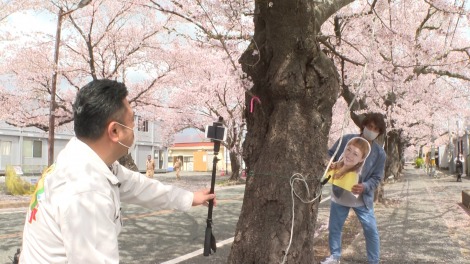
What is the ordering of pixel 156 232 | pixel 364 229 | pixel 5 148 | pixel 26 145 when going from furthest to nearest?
pixel 26 145
pixel 5 148
pixel 156 232
pixel 364 229

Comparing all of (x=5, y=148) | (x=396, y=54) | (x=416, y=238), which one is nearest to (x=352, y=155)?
(x=416, y=238)

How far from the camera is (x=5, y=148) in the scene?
34906 mm

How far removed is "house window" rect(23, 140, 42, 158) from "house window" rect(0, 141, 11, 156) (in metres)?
1.48

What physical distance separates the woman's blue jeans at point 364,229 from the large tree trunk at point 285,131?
86cm

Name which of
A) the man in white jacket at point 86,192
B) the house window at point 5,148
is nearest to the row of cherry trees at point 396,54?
the man in white jacket at point 86,192

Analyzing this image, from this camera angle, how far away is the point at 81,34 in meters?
19.8

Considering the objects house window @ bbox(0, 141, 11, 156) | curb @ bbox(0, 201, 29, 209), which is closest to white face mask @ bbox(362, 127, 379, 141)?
curb @ bbox(0, 201, 29, 209)

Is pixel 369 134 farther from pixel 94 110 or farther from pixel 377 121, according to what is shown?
pixel 94 110

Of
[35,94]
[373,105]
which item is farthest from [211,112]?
[373,105]

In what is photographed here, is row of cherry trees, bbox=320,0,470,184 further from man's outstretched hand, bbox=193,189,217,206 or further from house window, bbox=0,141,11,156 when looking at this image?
house window, bbox=0,141,11,156

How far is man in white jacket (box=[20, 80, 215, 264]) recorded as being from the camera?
146cm

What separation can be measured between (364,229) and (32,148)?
3759 cm

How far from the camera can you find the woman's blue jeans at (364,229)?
16.2 feet

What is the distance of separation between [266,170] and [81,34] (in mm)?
17899
